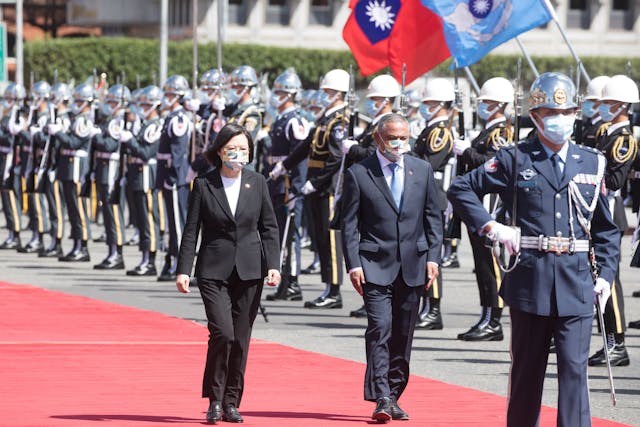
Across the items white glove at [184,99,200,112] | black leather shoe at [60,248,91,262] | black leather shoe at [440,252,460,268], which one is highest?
white glove at [184,99,200,112]

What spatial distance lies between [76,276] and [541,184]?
39.2 feet

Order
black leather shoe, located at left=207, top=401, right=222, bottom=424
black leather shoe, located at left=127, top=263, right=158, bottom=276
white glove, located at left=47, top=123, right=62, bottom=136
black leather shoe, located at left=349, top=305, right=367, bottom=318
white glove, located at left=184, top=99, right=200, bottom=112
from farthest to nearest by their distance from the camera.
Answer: white glove, located at left=47, top=123, right=62, bottom=136 < black leather shoe, located at left=127, top=263, right=158, bottom=276 < white glove, located at left=184, top=99, right=200, bottom=112 < black leather shoe, located at left=349, top=305, right=367, bottom=318 < black leather shoe, located at left=207, top=401, right=222, bottom=424

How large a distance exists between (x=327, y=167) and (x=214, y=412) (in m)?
6.39

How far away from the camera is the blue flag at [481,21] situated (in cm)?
1600

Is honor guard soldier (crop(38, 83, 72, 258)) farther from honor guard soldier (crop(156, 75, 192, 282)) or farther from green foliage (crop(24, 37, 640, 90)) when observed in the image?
green foliage (crop(24, 37, 640, 90))

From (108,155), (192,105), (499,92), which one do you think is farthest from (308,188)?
(108,155)

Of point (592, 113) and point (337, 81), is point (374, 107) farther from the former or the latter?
point (592, 113)

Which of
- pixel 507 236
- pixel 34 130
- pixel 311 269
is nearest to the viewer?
pixel 507 236

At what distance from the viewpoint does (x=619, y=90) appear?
13258mm

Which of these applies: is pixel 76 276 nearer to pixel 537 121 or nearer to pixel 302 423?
pixel 302 423

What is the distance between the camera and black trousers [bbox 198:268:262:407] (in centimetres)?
970

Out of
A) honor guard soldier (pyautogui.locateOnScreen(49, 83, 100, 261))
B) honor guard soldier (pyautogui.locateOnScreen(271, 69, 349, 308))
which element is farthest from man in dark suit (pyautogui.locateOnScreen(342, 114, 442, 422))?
honor guard soldier (pyautogui.locateOnScreen(49, 83, 100, 261))

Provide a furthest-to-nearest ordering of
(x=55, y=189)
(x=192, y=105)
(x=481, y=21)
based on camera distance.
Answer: (x=55, y=189) < (x=192, y=105) < (x=481, y=21)

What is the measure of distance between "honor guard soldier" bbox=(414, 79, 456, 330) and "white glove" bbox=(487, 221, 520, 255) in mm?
6098
